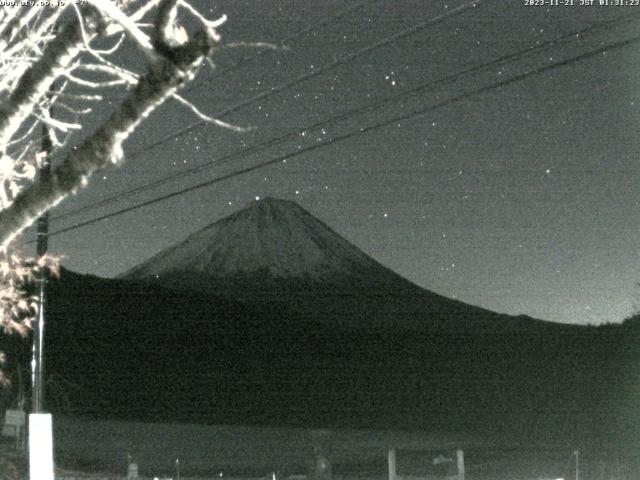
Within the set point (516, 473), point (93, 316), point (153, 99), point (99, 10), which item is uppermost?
point (93, 316)

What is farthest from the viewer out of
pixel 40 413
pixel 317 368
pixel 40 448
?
pixel 317 368

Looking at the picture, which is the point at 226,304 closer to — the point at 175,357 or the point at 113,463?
the point at 175,357

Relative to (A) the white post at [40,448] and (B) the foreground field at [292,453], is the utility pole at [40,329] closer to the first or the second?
(A) the white post at [40,448]

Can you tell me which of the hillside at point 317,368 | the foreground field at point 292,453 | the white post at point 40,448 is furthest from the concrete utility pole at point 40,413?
the hillside at point 317,368

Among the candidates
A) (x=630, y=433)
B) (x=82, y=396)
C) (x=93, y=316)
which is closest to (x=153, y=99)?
(x=630, y=433)

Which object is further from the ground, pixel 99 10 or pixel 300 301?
pixel 300 301

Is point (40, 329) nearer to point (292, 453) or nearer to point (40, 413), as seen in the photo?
point (40, 413)

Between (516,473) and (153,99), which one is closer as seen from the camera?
(153,99)

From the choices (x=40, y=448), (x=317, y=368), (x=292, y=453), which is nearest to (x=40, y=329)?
(x=40, y=448)
